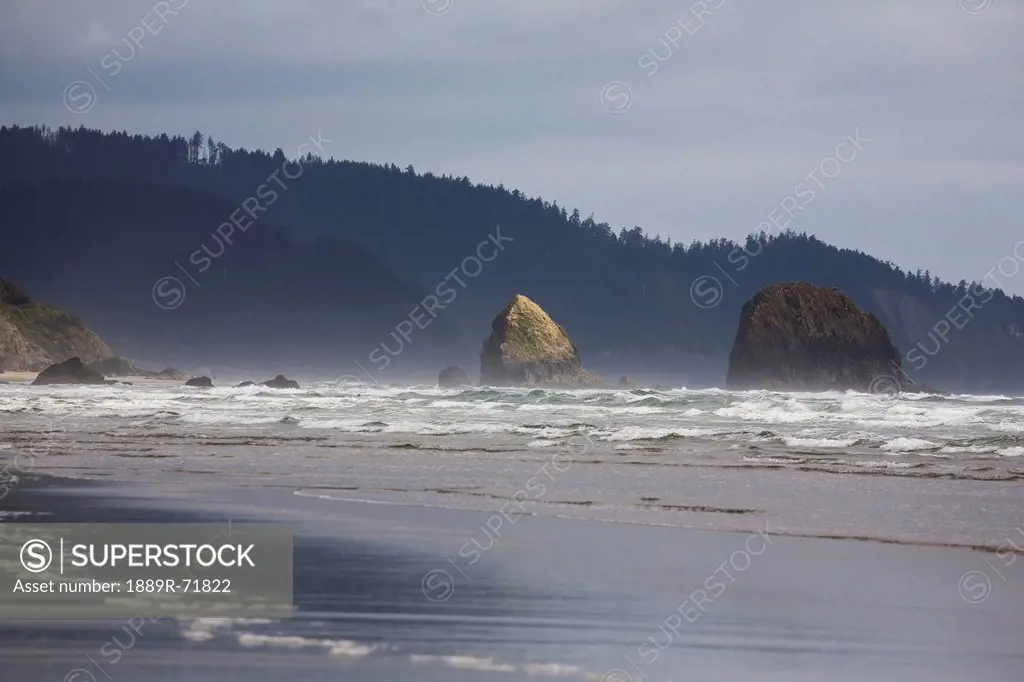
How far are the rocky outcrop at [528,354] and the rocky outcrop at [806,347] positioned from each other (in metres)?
9.38

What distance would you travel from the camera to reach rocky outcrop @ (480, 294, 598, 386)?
69500 millimetres

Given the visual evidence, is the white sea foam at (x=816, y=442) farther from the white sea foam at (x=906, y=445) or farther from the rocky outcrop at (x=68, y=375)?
the rocky outcrop at (x=68, y=375)

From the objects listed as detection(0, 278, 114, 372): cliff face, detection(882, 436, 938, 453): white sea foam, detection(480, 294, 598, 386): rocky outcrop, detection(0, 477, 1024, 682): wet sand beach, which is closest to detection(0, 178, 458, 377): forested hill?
detection(0, 278, 114, 372): cliff face

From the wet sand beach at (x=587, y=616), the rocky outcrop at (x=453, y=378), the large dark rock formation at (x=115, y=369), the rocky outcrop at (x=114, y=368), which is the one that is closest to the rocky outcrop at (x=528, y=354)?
the rocky outcrop at (x=453, y=378)

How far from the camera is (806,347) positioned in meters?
68.2

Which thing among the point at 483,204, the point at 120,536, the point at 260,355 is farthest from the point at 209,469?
the point at 483,204

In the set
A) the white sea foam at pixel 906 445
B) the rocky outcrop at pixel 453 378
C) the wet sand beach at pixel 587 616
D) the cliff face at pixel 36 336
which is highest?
the cliff face at pixel 36 336

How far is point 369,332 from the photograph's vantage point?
490 ft

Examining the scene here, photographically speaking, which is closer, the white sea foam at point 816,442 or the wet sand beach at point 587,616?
the wet sand beach at point 587,616

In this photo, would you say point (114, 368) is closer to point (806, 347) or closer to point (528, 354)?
point (528, 354)

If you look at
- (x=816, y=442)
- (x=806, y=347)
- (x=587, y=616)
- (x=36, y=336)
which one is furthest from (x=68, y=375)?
(x=587, y=616)

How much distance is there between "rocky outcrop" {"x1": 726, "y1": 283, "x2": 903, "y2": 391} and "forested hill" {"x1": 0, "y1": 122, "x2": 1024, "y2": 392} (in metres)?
82.5

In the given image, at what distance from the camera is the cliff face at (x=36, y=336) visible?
3354 inches

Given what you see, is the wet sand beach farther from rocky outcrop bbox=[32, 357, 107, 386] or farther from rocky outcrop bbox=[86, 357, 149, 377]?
rocky outcrop bbox=[86, 357, 149, 377]
